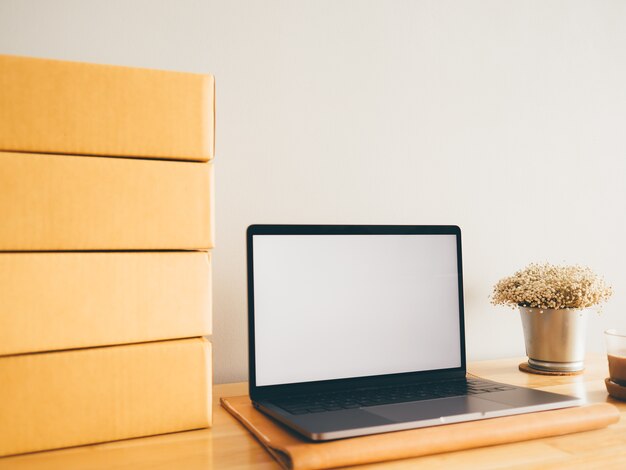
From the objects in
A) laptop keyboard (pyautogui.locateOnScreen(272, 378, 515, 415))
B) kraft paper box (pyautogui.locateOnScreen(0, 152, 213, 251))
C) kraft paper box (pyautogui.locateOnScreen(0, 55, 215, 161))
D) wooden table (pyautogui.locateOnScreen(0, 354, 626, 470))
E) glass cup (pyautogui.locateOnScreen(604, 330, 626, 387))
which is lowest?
wooden table (pyautogui.locateOnScreen(0, 354, 626, 470))

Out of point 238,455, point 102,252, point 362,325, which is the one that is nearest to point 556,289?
point 362,325

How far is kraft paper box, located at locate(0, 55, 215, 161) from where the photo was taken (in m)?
0.59

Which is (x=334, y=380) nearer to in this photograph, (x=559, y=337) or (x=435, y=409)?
(x=435, y=409)

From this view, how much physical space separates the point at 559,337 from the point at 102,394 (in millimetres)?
802

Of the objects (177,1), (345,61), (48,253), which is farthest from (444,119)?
(48,253)

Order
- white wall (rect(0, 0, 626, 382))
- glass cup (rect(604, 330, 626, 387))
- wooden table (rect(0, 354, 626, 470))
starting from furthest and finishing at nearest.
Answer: white wall (rect(0, 0, 626, 382)), glass cup (rect(604, 330, 626, 387)), wooden table (rect(0, 354, 626, 470))

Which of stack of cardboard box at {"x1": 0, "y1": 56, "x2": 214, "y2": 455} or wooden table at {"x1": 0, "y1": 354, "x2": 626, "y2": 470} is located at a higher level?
stack of cardboard box at {"x1": 0, "y1": 56, "x2": 214, "y2": 455}

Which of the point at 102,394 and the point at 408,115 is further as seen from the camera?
the point at 408,115

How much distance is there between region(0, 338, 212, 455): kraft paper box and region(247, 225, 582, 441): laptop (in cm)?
11

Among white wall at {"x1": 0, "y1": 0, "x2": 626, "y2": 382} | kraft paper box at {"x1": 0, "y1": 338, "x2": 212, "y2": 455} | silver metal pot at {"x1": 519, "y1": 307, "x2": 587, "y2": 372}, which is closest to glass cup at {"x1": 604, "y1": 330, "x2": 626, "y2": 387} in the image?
silver metal pot at {"x1": 519, "y1": 307, "x2": 587, "y2": 372}

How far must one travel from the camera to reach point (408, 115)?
1.10 meters

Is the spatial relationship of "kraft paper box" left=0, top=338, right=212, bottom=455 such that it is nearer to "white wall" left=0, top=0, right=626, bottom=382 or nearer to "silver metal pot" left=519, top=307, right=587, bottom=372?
"white wall" left=0, top=0, right=626, bottom=382

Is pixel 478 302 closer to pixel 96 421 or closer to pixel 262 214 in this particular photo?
pixel 262 214

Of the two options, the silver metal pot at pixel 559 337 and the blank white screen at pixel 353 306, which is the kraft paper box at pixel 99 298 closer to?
the blank white screen at pixel 353 306
